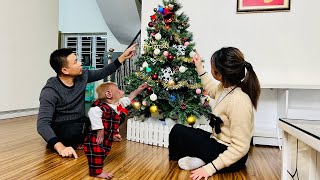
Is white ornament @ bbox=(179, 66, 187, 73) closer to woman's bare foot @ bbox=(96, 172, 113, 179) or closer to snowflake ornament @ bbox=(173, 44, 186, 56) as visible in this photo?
snowflake ornament @ bbox=(173, 44, 186, 56)

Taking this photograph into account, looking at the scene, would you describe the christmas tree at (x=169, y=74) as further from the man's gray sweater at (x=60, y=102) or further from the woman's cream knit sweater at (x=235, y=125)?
the woman's cream knit sweater at (x=235, y=125)

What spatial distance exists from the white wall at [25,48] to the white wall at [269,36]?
2353mm

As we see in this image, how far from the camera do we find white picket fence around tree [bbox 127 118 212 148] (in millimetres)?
2441

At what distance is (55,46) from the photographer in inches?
185

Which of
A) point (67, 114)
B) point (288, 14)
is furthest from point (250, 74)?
point (288, 14)

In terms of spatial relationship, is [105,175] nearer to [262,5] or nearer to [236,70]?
[236,70]

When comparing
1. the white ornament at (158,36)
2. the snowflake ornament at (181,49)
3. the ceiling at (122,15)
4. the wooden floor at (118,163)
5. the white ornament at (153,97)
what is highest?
the ceiling at (122,15)

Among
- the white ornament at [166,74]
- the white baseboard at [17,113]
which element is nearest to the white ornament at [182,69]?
the white ornament at [166,74]

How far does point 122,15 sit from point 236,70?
5570mm

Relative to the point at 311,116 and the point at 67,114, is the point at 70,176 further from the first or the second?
the point at 311,116

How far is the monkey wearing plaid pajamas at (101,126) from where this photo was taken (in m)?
1.57

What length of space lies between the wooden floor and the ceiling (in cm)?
457

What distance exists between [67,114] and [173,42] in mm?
1136

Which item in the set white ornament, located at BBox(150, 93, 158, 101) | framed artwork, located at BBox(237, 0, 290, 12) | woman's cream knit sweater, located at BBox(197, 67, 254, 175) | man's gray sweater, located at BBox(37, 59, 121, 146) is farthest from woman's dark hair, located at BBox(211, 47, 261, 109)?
framed artwork, located at BBox(237, 0, 290, 12)
